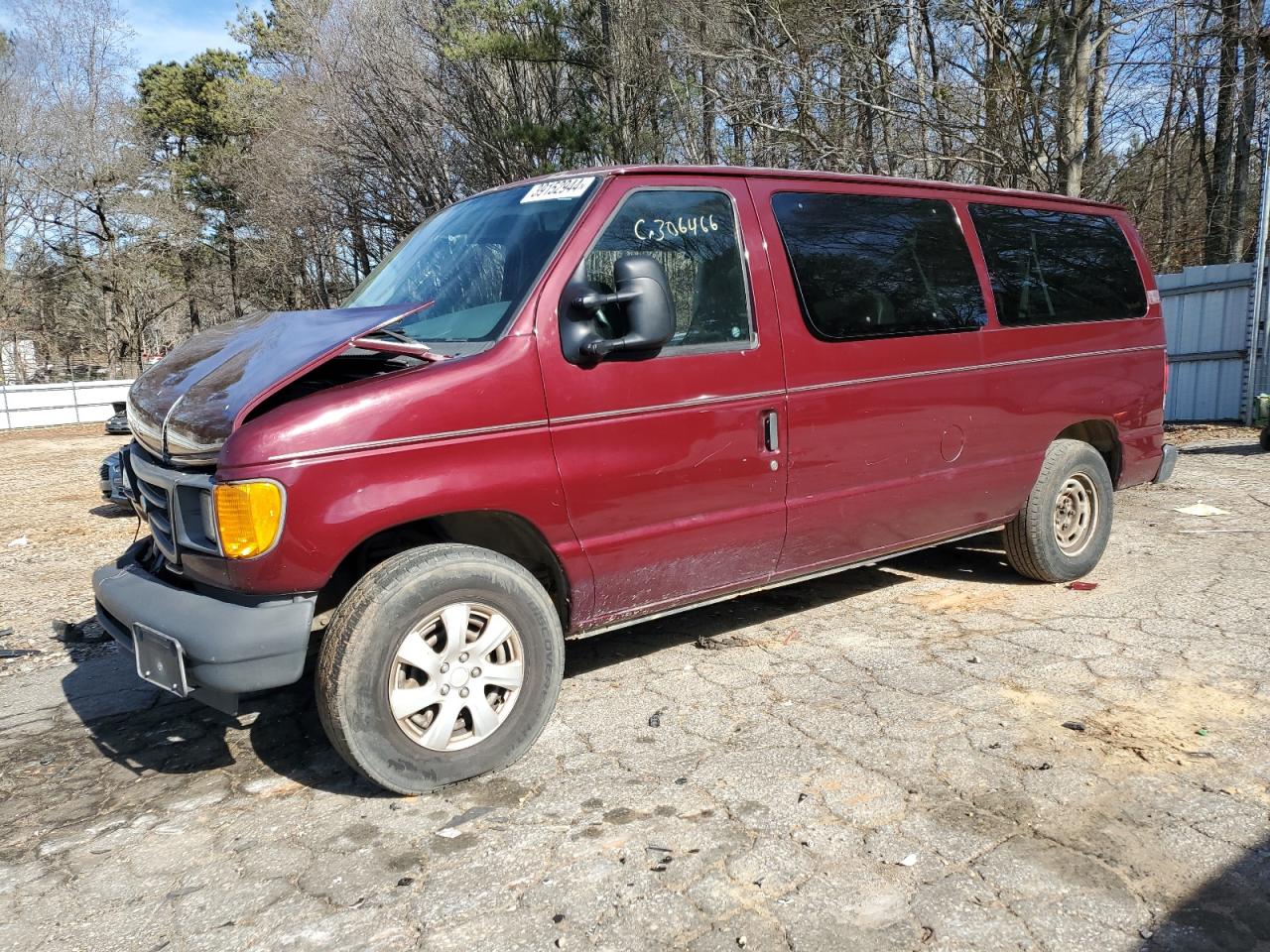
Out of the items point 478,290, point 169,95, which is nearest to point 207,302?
point 169,95

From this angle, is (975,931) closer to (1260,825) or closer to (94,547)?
(1260,825)

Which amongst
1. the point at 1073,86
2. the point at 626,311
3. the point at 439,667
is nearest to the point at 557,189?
the point at 626,311

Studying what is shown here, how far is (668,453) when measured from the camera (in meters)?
3.59

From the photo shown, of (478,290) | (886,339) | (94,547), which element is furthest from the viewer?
(94,547)

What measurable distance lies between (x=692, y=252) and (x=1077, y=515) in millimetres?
2985

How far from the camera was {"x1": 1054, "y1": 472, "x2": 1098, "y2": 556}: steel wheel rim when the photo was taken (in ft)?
17.2

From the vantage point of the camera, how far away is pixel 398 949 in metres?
2.38

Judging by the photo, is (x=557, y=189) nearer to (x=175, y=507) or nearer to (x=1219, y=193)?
(x=175, y=507)

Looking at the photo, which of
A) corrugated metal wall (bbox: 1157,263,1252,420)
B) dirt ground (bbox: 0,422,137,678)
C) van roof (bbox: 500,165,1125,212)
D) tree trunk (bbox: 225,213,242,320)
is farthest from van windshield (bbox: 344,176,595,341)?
tree trunk (bbox: 225,213,242,320)

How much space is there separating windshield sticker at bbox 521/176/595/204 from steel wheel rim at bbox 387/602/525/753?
1643mm

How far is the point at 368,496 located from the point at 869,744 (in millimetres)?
1967

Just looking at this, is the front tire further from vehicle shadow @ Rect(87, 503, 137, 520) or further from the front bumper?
vehicle shadow @ Rect(87, 503, 137, 520)

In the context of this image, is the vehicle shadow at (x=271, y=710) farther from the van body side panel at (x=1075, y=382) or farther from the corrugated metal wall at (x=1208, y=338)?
the corrugated metal wall at (x=1208, y=338)

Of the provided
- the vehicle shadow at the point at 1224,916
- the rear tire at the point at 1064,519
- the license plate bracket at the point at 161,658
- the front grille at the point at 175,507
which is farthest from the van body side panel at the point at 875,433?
the license plate bracket at the point at 161,658
